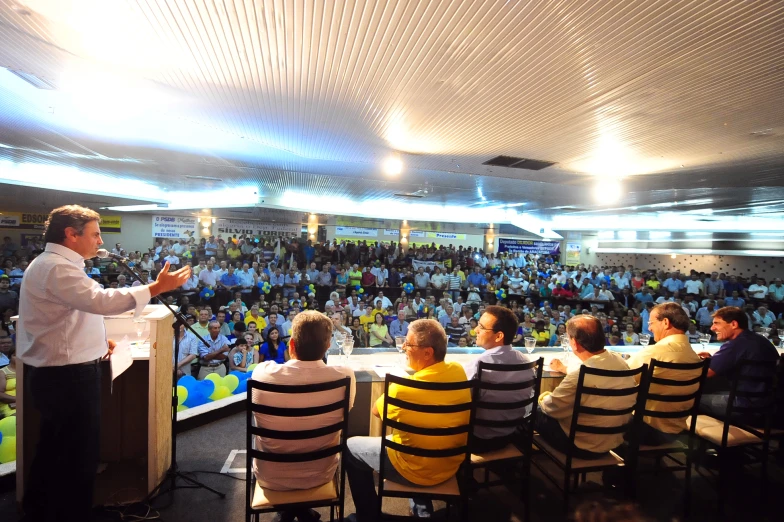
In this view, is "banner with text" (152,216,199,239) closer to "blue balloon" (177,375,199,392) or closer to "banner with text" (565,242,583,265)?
"blue balloon" (177,375,199,392)

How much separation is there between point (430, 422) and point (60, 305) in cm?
170

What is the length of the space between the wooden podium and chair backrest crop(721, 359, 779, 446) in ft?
11.1

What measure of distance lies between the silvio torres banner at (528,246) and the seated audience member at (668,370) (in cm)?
1458

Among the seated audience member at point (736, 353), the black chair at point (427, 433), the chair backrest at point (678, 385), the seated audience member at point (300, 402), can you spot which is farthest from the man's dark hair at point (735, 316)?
the seated audience member at point (300, 402)

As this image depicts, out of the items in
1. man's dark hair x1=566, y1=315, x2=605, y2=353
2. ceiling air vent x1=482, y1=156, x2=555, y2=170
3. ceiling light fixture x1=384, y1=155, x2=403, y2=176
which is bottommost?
man's dark hair x1=566, y1=315, x2=605, y2=353

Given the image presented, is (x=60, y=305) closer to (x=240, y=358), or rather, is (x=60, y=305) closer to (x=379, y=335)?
(x=240, y=358)

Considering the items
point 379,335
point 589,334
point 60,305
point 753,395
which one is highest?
point 60,305

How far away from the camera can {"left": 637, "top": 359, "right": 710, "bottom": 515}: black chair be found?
93.2 inches

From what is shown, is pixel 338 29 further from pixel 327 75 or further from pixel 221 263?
pixel 221 263

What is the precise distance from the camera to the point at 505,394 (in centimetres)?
215

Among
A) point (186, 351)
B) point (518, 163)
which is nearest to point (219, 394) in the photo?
point (186, 351)

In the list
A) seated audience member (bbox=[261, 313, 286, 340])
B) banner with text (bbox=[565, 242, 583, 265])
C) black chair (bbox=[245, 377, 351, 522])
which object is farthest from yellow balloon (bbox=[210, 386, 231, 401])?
banner with text (bbox=[565, 242, 583, 265])

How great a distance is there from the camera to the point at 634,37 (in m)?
2.01

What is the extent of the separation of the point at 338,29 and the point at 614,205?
8274mm
